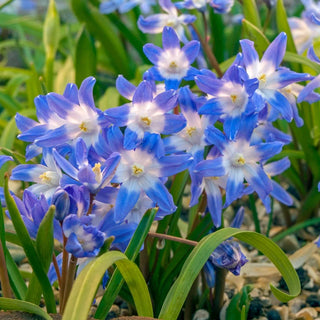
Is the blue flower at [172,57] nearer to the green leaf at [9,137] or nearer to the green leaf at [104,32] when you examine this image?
the green leaf at [9,137]

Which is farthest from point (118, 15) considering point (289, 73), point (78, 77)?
point (289, 73)

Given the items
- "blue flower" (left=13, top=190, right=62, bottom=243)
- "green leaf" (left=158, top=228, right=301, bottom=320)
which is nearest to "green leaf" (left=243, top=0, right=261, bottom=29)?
"green leaf" (left=158, top=228, right=301, bottom=320)

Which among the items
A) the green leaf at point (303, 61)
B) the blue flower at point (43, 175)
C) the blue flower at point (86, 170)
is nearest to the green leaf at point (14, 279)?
the blue flower at point (43, 175)

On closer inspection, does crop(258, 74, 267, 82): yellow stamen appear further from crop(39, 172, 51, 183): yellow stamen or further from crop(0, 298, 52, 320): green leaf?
crop(0, 298, 52, 320): green leaf

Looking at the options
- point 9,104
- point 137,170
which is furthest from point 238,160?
point 9,104

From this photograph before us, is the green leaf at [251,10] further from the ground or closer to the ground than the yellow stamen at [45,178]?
further from the ground

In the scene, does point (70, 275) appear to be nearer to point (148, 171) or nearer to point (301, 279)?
point (148, 171)
